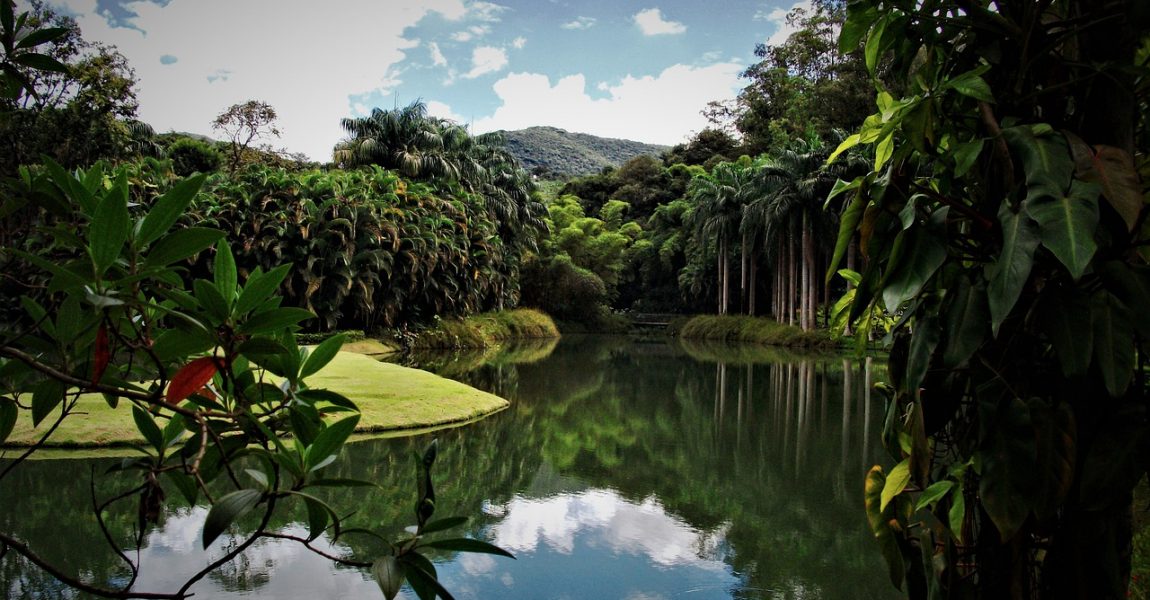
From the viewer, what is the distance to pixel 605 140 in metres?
110

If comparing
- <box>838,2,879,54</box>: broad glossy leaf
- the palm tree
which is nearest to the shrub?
the palm tree

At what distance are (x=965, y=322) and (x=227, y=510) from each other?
50.0 inches

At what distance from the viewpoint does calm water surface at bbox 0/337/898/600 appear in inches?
157

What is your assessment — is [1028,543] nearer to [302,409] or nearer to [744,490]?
[302,409]

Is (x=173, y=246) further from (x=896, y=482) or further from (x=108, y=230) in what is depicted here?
(x=896, y=482)

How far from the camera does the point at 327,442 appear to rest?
0.87 metres

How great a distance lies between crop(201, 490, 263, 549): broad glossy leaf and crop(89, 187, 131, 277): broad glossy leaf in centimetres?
27

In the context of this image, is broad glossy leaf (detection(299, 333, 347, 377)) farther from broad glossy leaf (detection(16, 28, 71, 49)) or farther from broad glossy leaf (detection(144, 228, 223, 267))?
broad glossy leaf (detection(16, 28, 71, 49))

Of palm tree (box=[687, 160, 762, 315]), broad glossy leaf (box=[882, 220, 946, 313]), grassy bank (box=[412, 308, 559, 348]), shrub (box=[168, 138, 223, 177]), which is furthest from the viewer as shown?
palm tree (box=[687, 160, 762, 315])

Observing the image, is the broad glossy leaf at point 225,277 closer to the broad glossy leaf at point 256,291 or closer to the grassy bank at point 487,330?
the broad glossy leaf at point 256,291

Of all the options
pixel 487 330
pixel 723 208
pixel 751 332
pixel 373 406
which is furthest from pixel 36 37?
pixel 723 208

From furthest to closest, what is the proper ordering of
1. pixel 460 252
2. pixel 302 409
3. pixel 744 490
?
pixel 460 252 → pixel 744 490 → pixel 302 409

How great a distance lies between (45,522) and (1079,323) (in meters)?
5.49

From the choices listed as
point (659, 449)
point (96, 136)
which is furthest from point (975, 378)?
point (96, 136)
